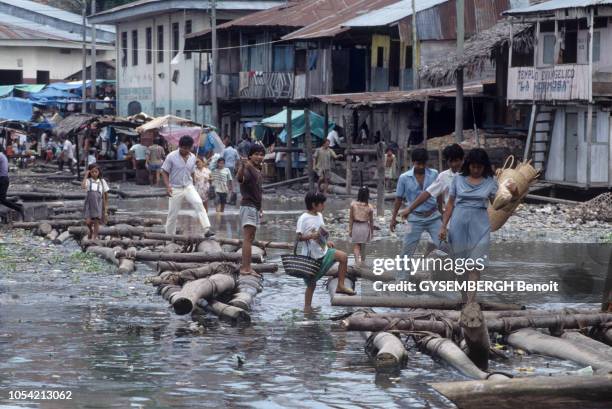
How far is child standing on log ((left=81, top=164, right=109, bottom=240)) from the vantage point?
56.5 ft

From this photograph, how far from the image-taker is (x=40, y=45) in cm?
6009

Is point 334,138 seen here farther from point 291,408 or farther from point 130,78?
point 291,408

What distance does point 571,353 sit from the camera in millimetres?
9000

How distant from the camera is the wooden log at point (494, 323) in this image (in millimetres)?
9523

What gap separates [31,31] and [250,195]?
163 feet

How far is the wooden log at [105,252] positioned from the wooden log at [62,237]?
2285 mm

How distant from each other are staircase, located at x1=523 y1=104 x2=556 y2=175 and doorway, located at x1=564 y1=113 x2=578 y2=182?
0.68m

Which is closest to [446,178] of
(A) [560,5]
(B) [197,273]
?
(B) [197,273]

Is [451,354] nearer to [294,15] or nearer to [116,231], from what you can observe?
[116,231]

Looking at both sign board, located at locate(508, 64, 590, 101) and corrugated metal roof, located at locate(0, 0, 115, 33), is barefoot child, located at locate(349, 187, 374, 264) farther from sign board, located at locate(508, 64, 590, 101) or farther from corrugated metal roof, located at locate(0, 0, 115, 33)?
corrugated metal roof, located at locate(0, 0, 115, 33)

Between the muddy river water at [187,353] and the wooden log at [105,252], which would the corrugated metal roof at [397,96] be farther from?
the muddy river water at [187,353]

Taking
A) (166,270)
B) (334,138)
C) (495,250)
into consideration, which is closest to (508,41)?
(334,138)

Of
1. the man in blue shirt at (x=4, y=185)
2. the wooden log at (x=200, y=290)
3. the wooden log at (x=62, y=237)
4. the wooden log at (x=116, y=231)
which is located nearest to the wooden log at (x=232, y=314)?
the wooden log at (x=200, y=290)

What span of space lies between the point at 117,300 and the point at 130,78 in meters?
44.7
